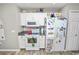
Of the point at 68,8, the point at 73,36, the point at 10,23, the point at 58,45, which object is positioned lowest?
the point at 58,45

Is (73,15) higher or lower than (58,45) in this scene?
higher

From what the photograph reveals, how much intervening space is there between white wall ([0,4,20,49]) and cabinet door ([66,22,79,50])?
1.50 meters

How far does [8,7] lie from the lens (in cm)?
275

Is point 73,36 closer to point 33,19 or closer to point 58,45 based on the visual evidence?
point 58,45

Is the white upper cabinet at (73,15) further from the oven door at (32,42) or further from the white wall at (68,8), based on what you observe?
the oven door at (32,42)

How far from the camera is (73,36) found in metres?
2.79

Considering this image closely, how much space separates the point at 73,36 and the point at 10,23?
182cm

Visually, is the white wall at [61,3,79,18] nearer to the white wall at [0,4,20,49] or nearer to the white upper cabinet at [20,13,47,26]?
the white upper cabinet at [20,13,47,26]

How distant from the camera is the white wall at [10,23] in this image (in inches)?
109

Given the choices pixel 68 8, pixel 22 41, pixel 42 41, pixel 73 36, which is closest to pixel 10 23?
pixel 22 41

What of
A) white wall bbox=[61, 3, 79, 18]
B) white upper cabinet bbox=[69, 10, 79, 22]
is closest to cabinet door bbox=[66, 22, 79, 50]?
white upper cabinet bbox=[69, 10, 79, 22]

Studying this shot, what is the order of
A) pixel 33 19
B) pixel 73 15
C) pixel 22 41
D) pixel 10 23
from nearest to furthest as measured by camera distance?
pixel 73 15, pixel 10 23, pixel 22 41, pixel 33 19

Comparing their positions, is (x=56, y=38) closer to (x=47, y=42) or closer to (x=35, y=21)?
(x=47, y=42)

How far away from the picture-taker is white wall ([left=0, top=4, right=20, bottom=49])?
2.77 m
